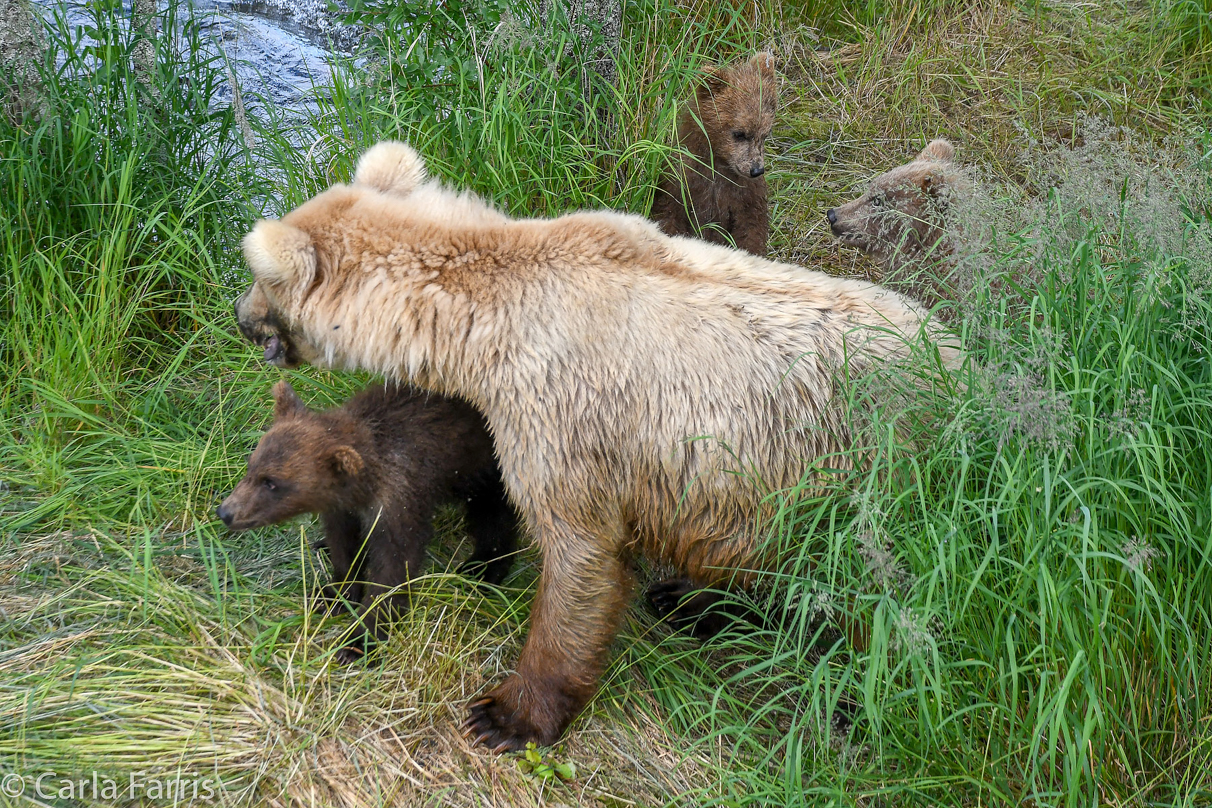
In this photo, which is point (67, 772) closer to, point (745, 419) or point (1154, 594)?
point (745, 419)

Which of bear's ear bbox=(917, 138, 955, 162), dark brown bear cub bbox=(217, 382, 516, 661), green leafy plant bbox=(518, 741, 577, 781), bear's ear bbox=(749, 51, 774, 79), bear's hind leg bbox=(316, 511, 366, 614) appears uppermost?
bear's ear bbox=(749, 51, 774, 79)

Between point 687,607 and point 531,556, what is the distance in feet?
2.17

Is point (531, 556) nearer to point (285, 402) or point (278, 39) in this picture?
point (285, 402)

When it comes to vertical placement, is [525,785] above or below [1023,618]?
below

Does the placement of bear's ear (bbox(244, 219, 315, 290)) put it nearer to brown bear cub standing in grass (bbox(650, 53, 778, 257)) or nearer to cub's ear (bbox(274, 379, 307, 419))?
cub's ear (bbox(274, 379, 307, 419))

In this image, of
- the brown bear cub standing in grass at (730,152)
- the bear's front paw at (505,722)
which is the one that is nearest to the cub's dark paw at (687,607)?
the bear's front paw at (505,722)

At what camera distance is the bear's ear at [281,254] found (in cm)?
323

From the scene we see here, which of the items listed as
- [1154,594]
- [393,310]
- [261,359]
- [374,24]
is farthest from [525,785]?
[374,24]

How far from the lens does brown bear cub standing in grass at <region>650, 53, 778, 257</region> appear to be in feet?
17.9

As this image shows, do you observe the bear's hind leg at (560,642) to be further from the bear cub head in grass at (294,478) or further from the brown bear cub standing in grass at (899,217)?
the brown bear cub standing in grass at (899,217)

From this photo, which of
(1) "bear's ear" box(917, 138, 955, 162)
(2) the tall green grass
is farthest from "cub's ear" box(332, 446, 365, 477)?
(1) "bear's ear" box(917, 138, 955, 162)

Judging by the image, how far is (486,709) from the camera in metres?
3.49

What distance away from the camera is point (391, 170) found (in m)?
3.76

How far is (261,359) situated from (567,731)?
2163 millimetres
